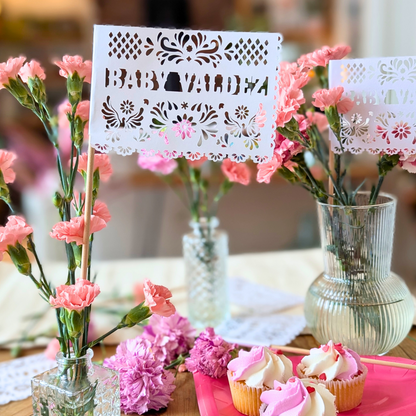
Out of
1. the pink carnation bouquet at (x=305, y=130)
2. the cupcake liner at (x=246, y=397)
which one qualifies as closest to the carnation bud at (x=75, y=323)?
the cupcake liner at (x=246, y=397)

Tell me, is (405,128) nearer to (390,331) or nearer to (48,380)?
(390,331)

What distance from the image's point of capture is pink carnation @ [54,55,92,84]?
65 centimetres

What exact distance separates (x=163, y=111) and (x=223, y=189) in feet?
1.38

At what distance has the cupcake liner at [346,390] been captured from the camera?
0.68m

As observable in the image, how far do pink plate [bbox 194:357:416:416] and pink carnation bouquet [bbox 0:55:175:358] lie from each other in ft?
0.50

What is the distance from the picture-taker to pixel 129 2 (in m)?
3.91

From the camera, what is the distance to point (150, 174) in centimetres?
332

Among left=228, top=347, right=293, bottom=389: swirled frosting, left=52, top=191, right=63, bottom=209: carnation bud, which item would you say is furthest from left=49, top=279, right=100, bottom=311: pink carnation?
left=228, top=347, right=293, bottom=389: swirled frosting

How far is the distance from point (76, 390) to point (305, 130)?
0.47 m

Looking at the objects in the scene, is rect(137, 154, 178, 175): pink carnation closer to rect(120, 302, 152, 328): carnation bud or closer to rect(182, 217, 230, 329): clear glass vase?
rect(182, 217, 230, 329): clear glass vase

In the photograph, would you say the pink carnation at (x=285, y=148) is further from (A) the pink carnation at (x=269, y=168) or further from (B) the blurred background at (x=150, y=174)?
(B) the blurred background at (x=150, y=174)

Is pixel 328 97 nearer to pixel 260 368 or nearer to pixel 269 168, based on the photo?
pixel 269 168

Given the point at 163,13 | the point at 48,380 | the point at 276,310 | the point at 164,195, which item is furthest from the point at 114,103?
the point at 163,13

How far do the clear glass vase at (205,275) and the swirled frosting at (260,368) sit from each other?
42 cm
